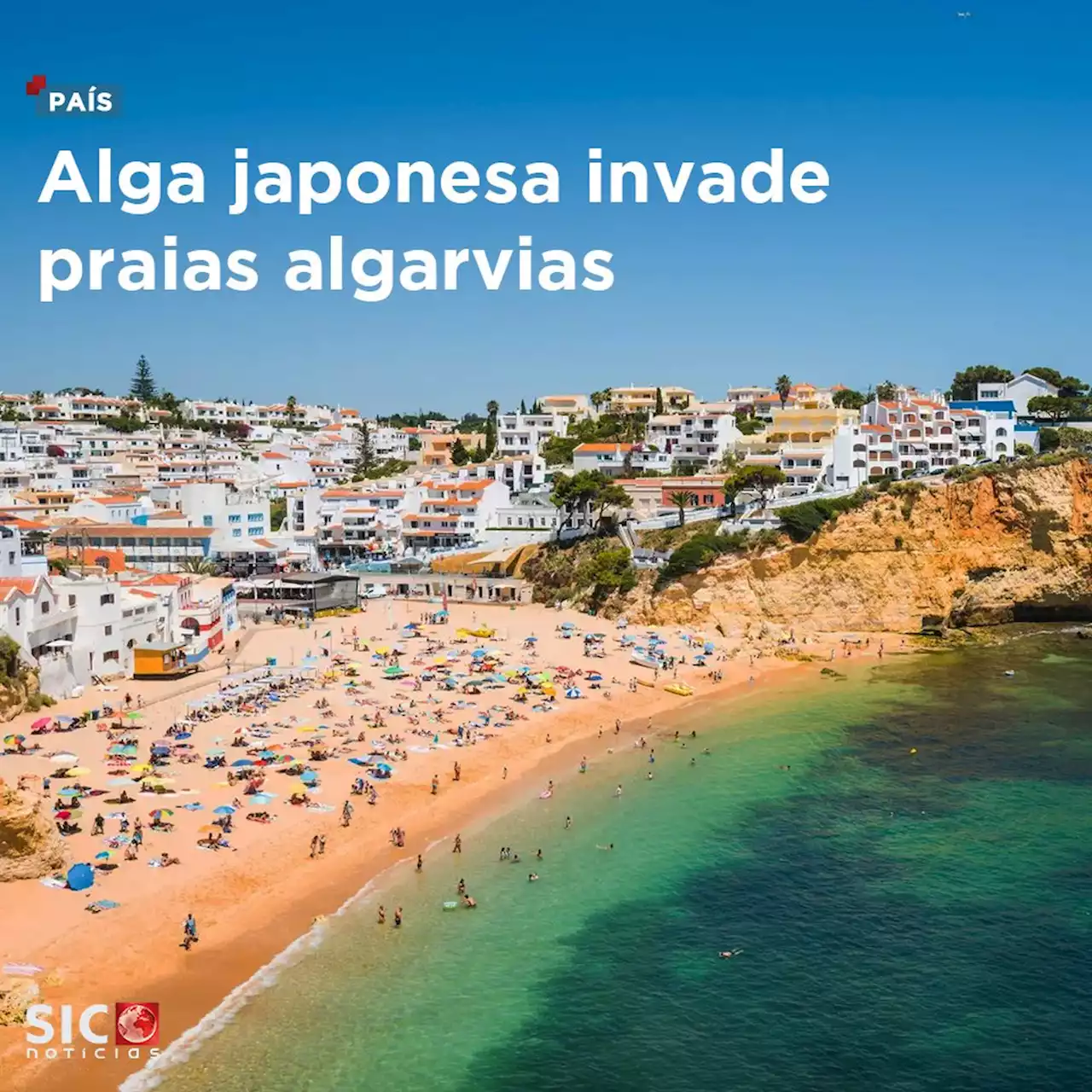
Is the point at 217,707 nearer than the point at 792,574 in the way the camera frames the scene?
Yes

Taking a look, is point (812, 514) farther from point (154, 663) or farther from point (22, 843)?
point (22, 843)

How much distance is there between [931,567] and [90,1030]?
5086 centimetres

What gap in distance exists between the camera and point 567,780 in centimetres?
3584

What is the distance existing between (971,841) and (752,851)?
19.8 feet

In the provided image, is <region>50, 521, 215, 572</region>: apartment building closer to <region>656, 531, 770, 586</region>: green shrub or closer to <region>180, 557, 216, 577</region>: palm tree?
<region>180, 557, 216, 577</region>: palm tree

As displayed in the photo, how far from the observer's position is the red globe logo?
65.4 feet

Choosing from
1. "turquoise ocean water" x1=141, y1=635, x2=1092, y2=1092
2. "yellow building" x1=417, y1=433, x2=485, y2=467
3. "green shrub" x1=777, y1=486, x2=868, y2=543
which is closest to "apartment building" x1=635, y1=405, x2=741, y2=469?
"green shrub" x1=777, y1=486, x2=868, y2=543

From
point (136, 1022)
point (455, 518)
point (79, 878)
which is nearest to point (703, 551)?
point (455, 518)

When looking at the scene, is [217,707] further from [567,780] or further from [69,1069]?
[69,1069]

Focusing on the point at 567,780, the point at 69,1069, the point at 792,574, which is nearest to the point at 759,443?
the point at 792,574

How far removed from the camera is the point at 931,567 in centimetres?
6131

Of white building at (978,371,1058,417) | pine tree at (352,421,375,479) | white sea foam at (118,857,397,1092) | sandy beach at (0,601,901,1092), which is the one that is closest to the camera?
white sea foam at (118,857,397,1092)

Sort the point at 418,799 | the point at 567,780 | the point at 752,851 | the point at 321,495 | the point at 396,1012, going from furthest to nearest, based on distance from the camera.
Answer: the point at 321,495, the point at 567,780, the point at 418,799, the point at 752,851, the point at 396,1012

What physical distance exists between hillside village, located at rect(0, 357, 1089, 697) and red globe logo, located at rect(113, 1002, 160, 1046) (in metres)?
21.3
